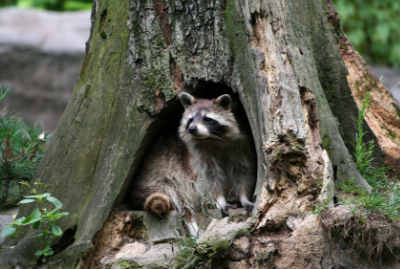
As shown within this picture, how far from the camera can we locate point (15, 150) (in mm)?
3465

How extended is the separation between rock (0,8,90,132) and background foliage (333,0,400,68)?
19.8 feet

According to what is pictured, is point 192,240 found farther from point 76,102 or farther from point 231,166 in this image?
point 76,102

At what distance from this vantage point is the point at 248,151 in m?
3.69

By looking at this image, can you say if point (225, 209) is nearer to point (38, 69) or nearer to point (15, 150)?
point (15, 150)

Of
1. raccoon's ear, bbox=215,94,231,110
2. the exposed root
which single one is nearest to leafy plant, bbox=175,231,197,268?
the exposed root

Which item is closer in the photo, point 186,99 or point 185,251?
point 185,251

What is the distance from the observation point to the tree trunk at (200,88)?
2.63 m

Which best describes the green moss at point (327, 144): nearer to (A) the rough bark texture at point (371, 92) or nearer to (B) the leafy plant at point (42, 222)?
(A) the rough bark texture at point (371, 92)

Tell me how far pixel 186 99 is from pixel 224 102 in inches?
15.8

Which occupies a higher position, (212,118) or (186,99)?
(186,99)

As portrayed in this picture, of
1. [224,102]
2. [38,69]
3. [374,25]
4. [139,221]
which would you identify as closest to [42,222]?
[139,221]

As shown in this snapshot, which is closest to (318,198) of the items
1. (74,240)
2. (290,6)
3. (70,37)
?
(290,6)

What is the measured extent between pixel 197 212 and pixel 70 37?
6.45 m

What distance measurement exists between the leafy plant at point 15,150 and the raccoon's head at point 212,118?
1.43 m
